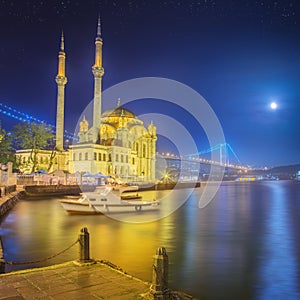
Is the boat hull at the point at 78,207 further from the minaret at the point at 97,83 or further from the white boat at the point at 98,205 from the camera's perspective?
Answer: the minaret at the point at 97,83

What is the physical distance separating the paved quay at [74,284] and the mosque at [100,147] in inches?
2160

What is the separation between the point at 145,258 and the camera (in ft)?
42.2

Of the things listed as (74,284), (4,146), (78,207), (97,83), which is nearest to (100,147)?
(97,83)

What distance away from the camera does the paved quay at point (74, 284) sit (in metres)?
6.37

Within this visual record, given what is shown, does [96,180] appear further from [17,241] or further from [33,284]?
[33,284]

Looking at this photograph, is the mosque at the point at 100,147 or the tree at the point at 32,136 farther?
the mosque at the point at 100,147

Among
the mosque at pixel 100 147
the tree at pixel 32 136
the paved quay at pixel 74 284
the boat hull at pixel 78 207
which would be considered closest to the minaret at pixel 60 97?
the mosque at pixel 100 147

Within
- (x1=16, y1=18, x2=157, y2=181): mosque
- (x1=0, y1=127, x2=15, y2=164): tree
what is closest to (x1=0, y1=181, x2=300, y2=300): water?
(x1=0, y1=127, x2=15, y2=164): tree

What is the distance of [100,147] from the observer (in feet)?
230

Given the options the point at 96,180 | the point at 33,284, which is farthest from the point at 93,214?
the point at 96,180

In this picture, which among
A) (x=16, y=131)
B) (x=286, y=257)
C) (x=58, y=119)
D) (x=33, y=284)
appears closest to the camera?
(x=33, y=284)

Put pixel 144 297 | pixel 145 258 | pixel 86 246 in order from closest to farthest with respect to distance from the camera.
→ 1. pixel 144 297
2. pixel 86 246
3. pixel 145 258

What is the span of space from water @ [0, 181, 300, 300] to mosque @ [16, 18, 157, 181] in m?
42.2

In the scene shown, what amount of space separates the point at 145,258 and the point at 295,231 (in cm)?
1275
